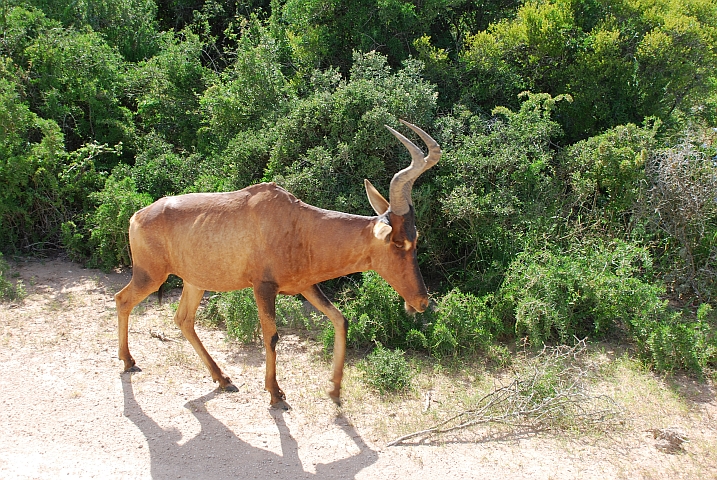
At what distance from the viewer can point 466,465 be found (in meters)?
5.83

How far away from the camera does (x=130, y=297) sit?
7.23 metres

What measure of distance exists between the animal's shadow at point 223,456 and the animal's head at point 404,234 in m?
1.56

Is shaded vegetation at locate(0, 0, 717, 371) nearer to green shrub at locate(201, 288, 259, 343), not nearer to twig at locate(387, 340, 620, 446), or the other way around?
green shrub at locate(201, 288, 259, 343)

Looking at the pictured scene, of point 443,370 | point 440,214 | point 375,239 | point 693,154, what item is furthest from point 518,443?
point 693,154

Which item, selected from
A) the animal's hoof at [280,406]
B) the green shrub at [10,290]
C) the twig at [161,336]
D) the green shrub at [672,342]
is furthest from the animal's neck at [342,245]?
the green shrub at [10,290]

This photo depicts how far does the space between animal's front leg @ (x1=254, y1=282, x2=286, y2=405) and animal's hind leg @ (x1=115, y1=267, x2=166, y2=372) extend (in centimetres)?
139

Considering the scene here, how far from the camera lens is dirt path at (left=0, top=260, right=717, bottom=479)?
574cm

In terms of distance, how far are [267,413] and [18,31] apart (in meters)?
9.50

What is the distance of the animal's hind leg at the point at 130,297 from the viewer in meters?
7.16

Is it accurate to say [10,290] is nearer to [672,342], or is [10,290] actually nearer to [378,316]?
[378,316]

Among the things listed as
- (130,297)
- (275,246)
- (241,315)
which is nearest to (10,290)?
(130,297)

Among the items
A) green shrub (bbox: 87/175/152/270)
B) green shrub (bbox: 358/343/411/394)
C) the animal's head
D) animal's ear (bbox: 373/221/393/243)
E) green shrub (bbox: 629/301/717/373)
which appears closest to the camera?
animal's ear (bbox: 373/221/393/243)

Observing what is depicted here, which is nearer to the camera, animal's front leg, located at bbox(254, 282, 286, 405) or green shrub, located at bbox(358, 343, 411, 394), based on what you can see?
animal's front leg, located at bbox(254, 282, 286, 405)

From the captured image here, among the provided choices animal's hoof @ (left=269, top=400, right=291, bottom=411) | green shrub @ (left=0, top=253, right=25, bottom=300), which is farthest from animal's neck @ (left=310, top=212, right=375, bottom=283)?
green shrub @ (left=0, top=253, right=25, bottom=300)
